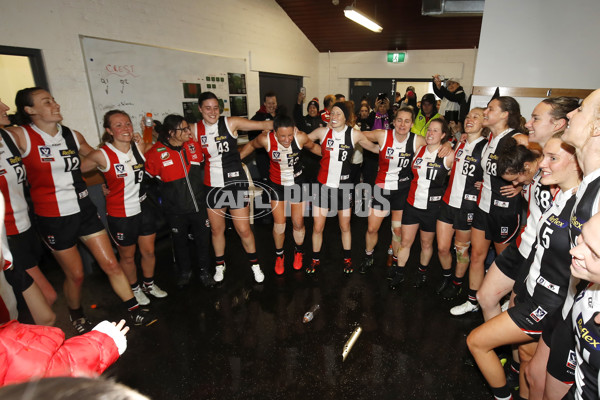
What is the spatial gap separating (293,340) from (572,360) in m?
1.81

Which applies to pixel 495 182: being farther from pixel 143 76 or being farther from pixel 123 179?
pixel 143 76

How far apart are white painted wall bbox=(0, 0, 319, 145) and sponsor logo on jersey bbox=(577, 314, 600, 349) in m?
4.82

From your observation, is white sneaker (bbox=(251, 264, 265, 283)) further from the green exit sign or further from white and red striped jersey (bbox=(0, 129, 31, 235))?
the green exit sign

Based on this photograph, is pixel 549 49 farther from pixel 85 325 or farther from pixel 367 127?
pixel 85 325

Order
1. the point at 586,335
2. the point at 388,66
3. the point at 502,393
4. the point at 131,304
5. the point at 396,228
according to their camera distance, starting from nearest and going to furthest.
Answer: the point at 586,335 < the point at 502,393 < the point at 131,304 < the point at 396,228 < the point at 388,66

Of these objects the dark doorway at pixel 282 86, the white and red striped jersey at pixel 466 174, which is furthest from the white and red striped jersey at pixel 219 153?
the dark doorway at pixel 282 86

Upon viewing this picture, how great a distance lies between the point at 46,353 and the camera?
39.5 inches

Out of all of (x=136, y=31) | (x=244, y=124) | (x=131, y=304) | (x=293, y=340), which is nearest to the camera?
(x=293, y=340)

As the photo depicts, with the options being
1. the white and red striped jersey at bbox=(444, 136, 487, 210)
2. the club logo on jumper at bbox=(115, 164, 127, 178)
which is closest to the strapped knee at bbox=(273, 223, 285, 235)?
the club logo on jumper at bbox=(115, 164, 127, 178)

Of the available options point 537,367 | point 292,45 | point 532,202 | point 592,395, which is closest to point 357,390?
point 537,367

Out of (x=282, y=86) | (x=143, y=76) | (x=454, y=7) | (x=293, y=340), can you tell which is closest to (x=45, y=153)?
(x=293, y=340)

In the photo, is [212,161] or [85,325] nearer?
[85,325]

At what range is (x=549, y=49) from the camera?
4.16 m

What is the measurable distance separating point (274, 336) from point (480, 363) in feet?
4.94
